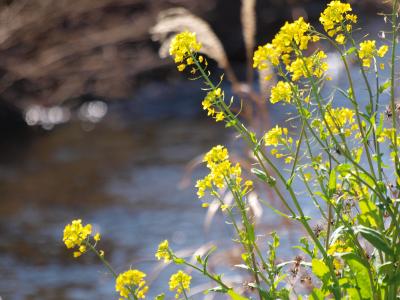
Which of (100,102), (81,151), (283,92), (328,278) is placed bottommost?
(328,278)

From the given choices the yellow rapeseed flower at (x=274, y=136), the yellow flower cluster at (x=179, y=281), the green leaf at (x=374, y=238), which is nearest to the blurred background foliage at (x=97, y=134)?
the yellow flower cluster at (x=179, y=281)

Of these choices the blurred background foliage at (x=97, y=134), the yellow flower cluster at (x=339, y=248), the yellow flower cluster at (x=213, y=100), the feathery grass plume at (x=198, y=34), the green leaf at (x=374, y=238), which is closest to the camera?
the green leaf at (x=374, y=238)

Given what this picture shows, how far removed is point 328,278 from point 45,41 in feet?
33.5

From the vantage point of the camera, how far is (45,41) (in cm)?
1173

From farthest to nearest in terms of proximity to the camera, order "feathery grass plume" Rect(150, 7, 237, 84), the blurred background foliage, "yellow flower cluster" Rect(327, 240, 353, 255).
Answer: the blurred background foliage
"feathery grass plume" Rect(150, 7, 237, 84)
"yellow flower cluster" Rect(327, 240, 353, 255)

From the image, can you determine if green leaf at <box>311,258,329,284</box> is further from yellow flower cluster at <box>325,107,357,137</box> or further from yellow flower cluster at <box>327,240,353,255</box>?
yellow flower cluster at <box>325,107,357,137</box>

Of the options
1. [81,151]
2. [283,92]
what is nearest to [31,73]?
[81,151]

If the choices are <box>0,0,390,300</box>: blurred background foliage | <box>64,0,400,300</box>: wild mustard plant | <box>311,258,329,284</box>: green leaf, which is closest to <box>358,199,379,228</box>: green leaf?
<box>64,0,400,300</box>: wild mustard plant

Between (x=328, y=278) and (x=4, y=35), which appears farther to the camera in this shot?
(x=4, y=35)

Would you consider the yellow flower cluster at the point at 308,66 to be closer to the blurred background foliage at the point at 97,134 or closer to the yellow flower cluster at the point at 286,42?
the yellow flower cluster at the point at 286,42

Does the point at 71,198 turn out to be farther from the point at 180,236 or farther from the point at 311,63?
the point at 311,63

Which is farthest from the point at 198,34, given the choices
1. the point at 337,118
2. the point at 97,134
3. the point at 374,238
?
the point at 97,134

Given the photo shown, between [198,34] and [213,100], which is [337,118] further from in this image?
[198,34]

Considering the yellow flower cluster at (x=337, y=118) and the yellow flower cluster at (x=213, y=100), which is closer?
the yellow flower cluster at (x=213, y=100)
